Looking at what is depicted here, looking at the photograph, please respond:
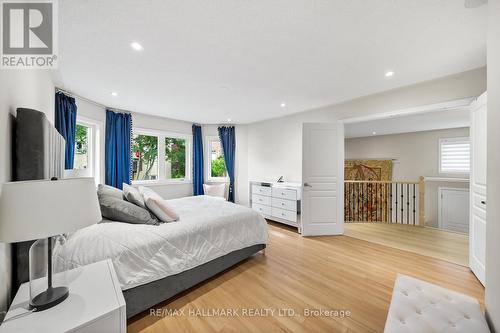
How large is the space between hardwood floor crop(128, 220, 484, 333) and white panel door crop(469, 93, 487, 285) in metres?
0.24

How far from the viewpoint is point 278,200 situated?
411 cm

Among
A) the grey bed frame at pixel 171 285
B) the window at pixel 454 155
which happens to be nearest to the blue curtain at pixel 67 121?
the grey bed frame at pixel 171 285

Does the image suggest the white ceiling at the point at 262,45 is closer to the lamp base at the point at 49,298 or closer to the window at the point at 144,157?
the window at the point at 144,157

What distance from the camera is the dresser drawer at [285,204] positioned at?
381 cm

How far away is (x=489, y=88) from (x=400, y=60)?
47.2 inches

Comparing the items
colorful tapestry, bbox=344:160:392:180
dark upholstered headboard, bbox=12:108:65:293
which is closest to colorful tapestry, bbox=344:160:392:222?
colorful tapestry, bbox=344:160:392:180

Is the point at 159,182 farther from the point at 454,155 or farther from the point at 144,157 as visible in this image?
the point at 454,155

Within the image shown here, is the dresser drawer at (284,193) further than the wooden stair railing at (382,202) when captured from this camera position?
No

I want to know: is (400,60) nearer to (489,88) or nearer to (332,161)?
(489,88)

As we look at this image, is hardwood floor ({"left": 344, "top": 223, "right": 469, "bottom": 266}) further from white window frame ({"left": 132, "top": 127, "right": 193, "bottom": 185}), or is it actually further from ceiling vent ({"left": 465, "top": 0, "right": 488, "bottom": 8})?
white window frame ({"left": 132, "top": 127, "right": 193, "bottom": 185})

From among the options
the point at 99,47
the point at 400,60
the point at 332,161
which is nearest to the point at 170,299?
the point at 99,47

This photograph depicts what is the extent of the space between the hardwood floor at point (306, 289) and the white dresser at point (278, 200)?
89 centimetres

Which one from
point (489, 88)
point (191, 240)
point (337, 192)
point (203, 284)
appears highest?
point (489, 88)

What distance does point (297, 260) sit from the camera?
2.62 meters
